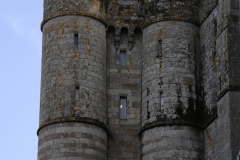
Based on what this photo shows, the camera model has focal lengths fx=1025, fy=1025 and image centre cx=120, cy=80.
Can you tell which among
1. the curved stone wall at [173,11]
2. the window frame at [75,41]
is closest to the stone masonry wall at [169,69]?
the curved stone wall at [173,11]

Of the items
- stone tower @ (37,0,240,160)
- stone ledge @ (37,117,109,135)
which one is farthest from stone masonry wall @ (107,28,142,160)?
stone ledge @ (37,117,109,135)

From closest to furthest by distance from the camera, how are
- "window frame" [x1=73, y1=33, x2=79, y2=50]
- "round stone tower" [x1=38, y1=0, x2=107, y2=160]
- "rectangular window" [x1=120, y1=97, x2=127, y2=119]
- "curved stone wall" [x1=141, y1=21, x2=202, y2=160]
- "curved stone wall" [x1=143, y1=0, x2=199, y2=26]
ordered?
"curved stone wall" [x1=141, y1=21, x2=202, y2=160] < "round stone tower" [x1=38, y1=0, x2=107, y2=160] < "window frame" [x1=73, y1=33, x2=79, y2=50] < "curved stone wall" [x1=143, y1=0, x2=199, y2=26] < "rectangular window" [x1=120, y1=97, x2=127, y2=119]

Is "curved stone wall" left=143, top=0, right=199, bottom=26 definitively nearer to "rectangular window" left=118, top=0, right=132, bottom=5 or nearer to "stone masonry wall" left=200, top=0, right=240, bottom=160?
"stone masonry wall" left=200, top=0, right=240, bottom=160

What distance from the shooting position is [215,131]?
44.3 meters

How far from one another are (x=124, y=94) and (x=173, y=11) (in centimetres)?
456

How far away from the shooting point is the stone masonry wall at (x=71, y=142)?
149ft

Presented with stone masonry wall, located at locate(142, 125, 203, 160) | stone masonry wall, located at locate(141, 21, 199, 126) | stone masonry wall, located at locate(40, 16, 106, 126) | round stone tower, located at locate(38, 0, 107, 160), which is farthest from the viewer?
stone masonry wall, located at locate(40, 16, 106, 126)

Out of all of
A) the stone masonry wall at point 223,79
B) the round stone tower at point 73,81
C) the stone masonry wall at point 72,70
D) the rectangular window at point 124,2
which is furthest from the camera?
the rectangular window at point 124,2

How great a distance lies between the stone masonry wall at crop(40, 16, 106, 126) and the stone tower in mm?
45

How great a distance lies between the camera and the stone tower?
45344 mm

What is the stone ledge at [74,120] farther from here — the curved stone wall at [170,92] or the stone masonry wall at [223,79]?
the stone masonry wall at [223,79]

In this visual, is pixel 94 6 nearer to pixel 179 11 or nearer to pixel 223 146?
pixel 179 11

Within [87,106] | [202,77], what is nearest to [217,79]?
[202,77]

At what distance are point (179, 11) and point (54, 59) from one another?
6226 mm
